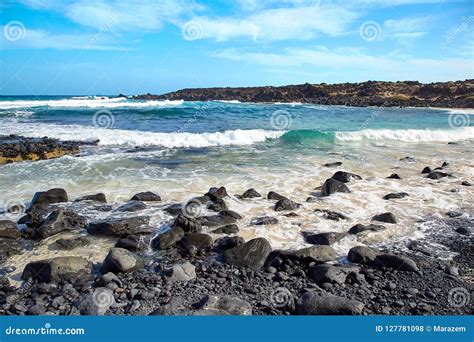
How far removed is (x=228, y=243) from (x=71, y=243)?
2.75 metres

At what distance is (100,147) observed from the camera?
1642 centimetres

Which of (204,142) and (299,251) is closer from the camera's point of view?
(299,251)

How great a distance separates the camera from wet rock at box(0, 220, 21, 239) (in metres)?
6.29

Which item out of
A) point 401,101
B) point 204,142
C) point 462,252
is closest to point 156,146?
point 204,142

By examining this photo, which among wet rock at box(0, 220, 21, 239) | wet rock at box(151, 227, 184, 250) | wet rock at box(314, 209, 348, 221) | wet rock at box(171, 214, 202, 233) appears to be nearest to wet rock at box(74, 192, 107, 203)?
wet rock at box(0, 220, 21, 239)

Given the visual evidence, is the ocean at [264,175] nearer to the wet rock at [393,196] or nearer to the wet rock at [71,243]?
the wet rock at [393,196]

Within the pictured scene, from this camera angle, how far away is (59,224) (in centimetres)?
665

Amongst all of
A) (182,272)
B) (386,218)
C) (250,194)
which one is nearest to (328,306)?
(182,272)

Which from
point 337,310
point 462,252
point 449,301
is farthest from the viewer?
point 462,252

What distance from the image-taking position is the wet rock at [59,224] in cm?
640

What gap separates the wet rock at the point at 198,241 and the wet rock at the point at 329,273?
1.85m

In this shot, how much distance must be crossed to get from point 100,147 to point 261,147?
778cm

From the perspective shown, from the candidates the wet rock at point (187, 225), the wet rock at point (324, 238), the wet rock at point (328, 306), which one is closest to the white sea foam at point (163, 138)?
the wet rock at point (187, 225)

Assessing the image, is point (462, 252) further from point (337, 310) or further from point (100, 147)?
point (100, 147)
